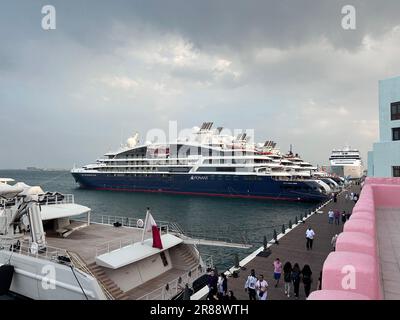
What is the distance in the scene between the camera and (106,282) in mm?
11672

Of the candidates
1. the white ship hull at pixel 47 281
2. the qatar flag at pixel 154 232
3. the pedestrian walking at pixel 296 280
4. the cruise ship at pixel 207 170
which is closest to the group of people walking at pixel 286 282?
the pedestrian walking at pixel 296 280

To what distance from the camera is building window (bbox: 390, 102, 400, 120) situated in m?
27.1

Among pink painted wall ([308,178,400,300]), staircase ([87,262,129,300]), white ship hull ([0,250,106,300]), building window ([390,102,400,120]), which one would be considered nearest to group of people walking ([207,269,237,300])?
staircase ([87,262,129,300])

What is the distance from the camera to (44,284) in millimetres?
11961

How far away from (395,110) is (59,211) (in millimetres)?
27262

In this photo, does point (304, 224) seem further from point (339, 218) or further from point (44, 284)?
point (44, 284)

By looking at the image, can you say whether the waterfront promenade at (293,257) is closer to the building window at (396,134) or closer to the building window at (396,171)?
the building window at (396,171)

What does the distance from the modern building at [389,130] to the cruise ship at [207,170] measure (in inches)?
1148

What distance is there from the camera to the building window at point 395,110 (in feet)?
88.9

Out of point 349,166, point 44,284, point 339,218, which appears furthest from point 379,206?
point 349,166

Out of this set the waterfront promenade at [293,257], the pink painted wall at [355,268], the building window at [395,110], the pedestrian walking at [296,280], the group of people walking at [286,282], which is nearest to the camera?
the pink painted wall at [355,268]

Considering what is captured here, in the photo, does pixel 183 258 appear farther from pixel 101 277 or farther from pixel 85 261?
pixel 85 261

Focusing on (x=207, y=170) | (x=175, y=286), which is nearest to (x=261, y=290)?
(x=175, y=286)
